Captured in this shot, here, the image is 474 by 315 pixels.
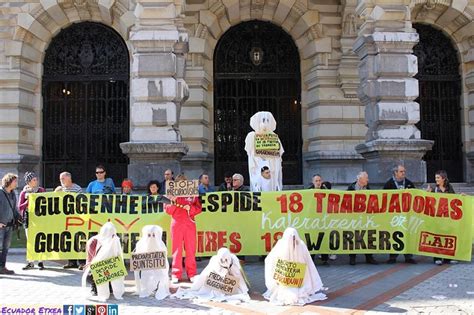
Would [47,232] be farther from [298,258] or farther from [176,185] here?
[298,258]

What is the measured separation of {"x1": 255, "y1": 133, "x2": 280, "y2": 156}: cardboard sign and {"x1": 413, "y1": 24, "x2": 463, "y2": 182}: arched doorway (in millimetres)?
8160

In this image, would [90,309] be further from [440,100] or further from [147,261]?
[440,100]

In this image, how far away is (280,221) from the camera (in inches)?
381

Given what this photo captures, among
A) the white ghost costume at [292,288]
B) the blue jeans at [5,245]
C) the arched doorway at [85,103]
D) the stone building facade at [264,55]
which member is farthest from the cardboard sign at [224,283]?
the arched doorway at [85,103]

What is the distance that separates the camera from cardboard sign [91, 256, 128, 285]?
23.4 ft

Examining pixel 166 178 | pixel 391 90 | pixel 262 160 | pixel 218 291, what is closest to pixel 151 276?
pixel 218 291

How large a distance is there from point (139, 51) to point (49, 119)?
5.81 m

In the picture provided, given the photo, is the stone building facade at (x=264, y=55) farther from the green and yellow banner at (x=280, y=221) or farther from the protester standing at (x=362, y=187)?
the green and yellow banner at (x=280, y=221)

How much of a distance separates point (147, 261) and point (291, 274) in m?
2.10

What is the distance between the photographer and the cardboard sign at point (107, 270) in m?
7.13

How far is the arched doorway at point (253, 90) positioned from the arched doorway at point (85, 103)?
315 centimetres

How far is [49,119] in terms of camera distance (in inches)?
660

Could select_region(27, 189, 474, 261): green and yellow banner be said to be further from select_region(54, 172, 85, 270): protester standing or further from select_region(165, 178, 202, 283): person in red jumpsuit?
select_region(165, 178, 202, 283): person in red jumpsuit

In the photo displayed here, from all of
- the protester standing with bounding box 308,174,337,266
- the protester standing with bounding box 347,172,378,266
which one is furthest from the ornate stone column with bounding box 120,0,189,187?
the protester standing with bounding box 347,172,378,266
